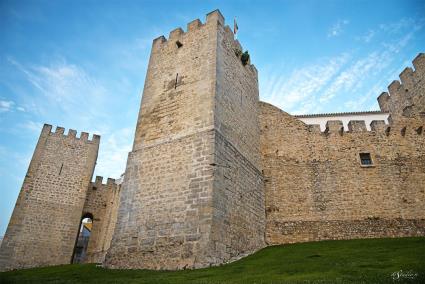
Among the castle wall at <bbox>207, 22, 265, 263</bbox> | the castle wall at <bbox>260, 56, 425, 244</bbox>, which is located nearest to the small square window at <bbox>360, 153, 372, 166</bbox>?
the castle wall at <bbox>260, 56, 425, 244</bbox>

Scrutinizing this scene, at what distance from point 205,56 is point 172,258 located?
7.83 m

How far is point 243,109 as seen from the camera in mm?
13695

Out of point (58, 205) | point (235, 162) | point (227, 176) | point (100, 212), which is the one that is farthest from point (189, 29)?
point (100, 212)

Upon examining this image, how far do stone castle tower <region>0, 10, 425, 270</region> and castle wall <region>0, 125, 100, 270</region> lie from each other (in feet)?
0.28

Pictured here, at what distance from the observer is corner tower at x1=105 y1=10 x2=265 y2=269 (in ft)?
30.3

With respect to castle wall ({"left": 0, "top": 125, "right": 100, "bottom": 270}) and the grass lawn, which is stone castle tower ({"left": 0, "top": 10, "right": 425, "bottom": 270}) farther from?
the grass lawn

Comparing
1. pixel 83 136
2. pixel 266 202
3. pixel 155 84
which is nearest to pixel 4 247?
pixel 83 136

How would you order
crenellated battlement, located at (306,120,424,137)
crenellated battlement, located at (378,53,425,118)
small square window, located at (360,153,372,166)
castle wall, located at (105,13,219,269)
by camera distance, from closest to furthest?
castle wall, located at (105,13,219,269), small square window, located at (360,153,372,166), crenellated battlement, located at (306,120,424,137), crenellated battlement, located at (378,53,425,118)

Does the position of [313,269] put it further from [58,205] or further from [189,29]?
[58,205]

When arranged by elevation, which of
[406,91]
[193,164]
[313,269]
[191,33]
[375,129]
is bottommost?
[313,269]

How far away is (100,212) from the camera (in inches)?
848

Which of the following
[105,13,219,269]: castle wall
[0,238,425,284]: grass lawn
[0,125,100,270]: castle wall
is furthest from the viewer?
[0,125,100,270]: castle wall

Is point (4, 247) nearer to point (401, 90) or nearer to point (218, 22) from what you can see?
point (218, 22)

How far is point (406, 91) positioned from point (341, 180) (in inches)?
405
